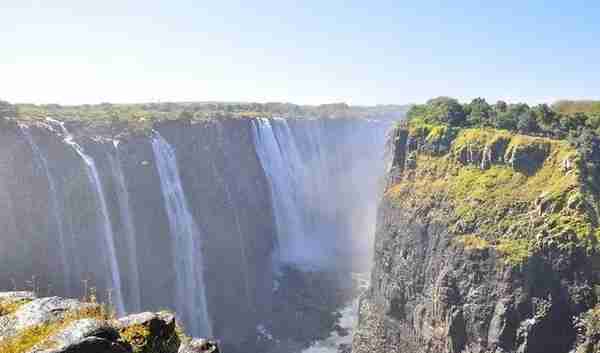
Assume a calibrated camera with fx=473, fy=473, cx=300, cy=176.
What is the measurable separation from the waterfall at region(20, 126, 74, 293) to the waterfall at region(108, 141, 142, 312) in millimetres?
5095

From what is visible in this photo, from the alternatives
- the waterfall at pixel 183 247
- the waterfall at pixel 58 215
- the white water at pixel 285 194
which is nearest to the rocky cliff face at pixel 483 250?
the waterfall at pixel 183 247

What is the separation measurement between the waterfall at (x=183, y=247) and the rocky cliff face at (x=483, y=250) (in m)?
13.9

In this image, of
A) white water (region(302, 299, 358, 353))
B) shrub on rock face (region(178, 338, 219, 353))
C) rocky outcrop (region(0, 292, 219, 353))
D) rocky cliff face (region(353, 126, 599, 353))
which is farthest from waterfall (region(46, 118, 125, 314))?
shrub on rock face (region(178, 338, 219, 353))

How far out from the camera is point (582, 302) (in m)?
22.5

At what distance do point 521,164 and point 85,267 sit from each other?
97.3ft

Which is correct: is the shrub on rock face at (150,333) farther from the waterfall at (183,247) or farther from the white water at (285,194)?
the white water at (285,194)

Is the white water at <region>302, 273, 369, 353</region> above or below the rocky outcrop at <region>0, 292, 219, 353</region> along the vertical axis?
below

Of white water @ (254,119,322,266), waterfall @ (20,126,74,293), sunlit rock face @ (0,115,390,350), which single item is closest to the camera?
sunlit rock face @ (0,115,390,350)

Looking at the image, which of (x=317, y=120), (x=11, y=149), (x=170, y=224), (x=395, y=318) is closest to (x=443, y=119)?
(x=395, y=318)

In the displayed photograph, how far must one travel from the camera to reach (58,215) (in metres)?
31.6

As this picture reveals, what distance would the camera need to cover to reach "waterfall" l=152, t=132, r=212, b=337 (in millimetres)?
40625

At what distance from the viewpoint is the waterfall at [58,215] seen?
103 feet

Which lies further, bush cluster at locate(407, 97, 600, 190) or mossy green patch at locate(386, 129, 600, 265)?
bush cluster at locate(407, 97, 600, 190)

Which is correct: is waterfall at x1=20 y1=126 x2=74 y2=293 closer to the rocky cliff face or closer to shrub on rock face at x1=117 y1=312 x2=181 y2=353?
the rocky cliff face
